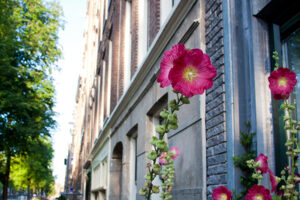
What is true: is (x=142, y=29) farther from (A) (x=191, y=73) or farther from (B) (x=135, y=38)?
(A) (x=191, y=73)

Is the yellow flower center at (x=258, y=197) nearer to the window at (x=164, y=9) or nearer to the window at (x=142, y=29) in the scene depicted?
the window at (x=164, y=9)

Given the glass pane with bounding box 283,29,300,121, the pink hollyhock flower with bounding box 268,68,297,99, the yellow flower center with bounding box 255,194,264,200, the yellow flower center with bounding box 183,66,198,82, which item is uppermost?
the glass pane with bounding box 283,29,300,121

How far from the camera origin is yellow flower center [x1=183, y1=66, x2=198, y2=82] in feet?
4.26

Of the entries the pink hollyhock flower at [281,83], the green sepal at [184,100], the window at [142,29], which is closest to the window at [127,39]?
the window at [142,29]

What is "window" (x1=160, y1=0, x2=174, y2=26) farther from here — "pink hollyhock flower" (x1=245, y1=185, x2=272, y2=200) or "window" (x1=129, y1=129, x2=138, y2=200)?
"pink hollyhock flower" (x1=245, y1=185, x2=272, y2=200)

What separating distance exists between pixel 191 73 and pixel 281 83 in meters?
0.58

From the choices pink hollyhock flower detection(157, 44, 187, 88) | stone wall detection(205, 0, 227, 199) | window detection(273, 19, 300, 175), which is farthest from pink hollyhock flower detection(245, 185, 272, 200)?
stone wall detection(205, 0, 227, 199)

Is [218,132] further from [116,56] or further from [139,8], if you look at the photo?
[116,56]

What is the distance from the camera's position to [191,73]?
1320mm

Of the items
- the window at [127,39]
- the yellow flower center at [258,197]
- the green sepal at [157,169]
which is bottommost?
the yellow flower center at [258,197]

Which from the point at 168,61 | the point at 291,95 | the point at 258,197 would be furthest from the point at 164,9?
the point at 258,197

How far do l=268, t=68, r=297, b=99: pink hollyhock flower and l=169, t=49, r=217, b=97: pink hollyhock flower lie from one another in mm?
476

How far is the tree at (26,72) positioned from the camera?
15.5 metres

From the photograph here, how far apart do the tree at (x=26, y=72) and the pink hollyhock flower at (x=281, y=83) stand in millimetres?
12786
